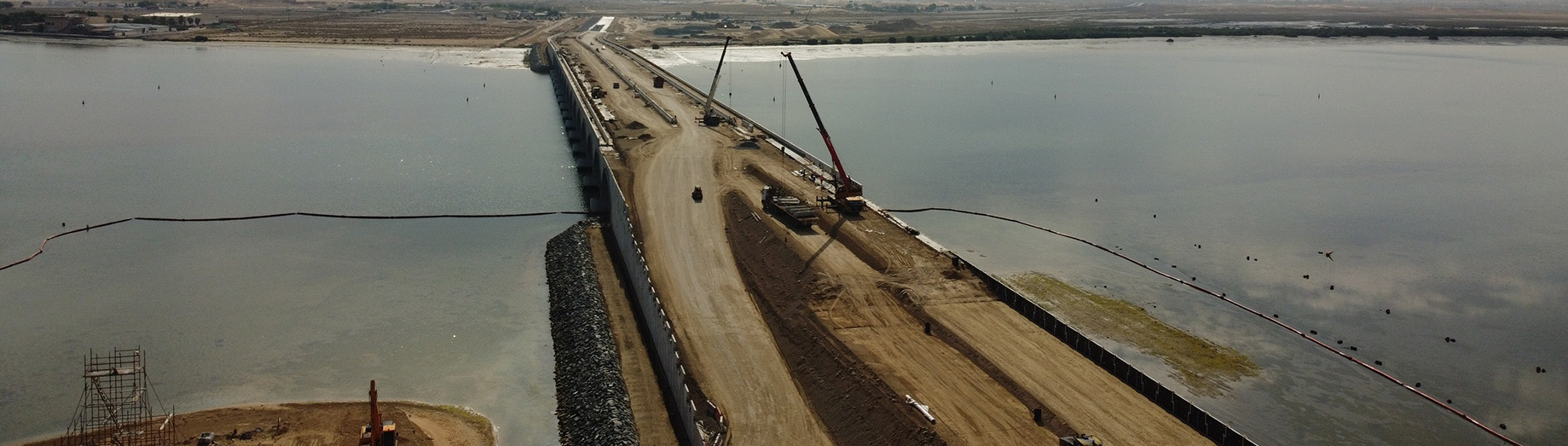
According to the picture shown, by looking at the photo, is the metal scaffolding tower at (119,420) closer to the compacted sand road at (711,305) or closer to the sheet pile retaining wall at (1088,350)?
the sheet pile retaining wall at (1088,350)

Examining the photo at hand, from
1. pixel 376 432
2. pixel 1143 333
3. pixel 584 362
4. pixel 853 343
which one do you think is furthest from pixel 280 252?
pixel 1143 333

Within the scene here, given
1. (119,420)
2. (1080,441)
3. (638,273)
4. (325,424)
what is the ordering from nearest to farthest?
(1080,441), (119,420), (325,424), (638,273)

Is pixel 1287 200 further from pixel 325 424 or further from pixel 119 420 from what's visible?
pixel 119 420

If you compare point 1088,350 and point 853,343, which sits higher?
point 1088,350

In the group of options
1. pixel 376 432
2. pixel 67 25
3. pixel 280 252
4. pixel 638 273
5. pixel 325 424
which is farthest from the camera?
pixel 67 25

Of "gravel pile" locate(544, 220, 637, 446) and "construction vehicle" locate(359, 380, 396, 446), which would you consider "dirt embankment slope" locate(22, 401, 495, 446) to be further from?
"gravel pile" locate(544, 220, 637, 446)

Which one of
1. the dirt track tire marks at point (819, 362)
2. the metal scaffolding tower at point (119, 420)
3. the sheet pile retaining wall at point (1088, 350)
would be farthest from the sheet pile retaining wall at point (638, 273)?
the metal scaffolding tower at point (119, 420)

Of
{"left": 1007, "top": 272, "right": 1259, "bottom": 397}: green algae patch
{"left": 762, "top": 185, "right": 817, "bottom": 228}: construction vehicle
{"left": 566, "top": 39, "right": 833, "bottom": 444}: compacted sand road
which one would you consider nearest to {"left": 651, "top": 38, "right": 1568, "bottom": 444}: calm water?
{"left": 1007, "top": 272, "right": 1259, "bottom": 397}: green algae patch

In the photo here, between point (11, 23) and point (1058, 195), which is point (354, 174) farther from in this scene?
point (11, 23)
